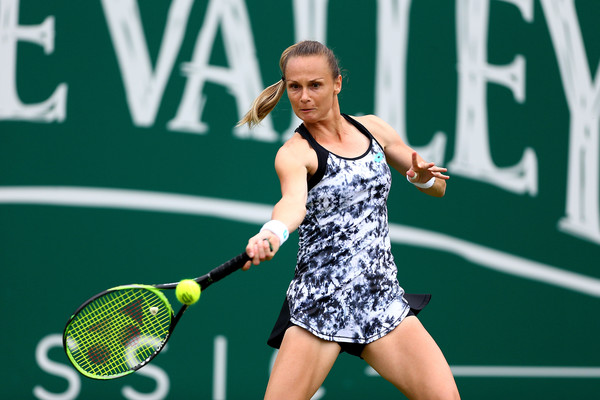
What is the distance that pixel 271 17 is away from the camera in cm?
481

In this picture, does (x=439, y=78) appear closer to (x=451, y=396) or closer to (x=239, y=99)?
(x=239, y=99)

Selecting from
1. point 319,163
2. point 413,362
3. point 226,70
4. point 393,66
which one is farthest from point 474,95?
point 413,362

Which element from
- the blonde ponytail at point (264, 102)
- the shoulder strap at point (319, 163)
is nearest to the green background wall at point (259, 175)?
the blonde ponytail at point (264, 102)

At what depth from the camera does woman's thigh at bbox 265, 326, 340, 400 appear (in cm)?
266

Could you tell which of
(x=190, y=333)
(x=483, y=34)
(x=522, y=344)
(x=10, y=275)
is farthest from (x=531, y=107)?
(x=10, y=275)

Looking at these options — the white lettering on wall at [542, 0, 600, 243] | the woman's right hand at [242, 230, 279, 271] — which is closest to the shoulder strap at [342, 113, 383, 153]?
the woman's right hand at [242, 230, 279, 271]

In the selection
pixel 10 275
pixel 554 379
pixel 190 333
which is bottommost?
pixel 554 379

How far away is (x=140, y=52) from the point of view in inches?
183

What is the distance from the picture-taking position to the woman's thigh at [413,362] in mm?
2703

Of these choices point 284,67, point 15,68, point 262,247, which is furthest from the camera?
point 15,68

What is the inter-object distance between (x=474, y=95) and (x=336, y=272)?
2.64 meters

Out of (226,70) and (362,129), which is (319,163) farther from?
(226,70)

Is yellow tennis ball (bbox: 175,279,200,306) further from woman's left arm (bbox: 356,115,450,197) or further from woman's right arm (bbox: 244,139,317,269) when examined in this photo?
woman's left arm (bbox: 356,115,450,197)

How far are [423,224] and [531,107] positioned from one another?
105 centimetres
